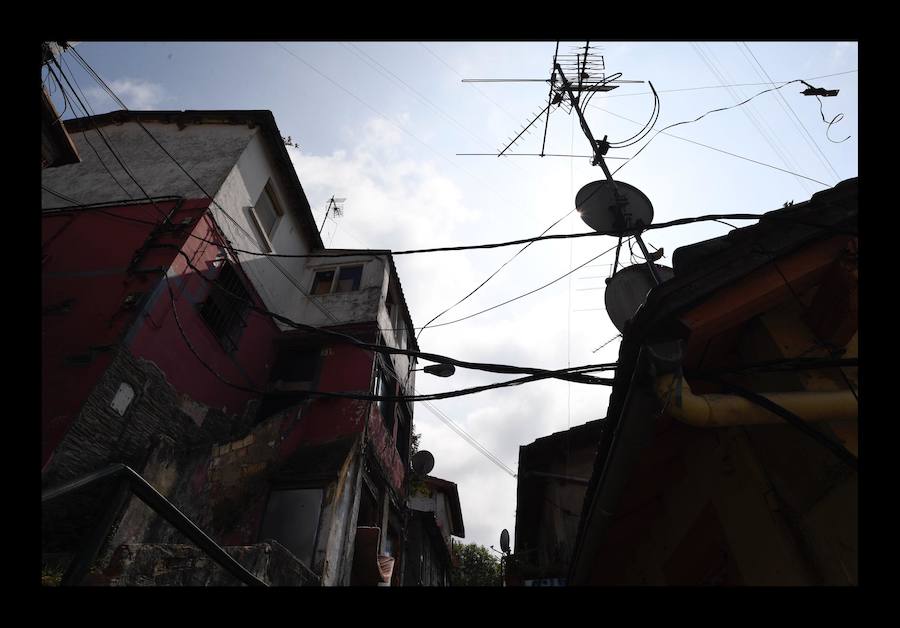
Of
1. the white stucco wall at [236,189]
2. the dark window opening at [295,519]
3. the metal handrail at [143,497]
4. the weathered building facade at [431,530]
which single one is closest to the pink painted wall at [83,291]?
the white stucco wall at [236,189]

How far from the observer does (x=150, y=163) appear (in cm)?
1334

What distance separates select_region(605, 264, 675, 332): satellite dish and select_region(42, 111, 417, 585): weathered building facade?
3.52m

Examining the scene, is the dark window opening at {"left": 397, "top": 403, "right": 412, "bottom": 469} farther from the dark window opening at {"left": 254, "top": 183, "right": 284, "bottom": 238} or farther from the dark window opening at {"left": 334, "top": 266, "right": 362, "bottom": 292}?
the dark window opening at {"left": 254, "top": 183, "right": 284, "bottom": 238}

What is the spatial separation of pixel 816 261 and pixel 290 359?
14081mm

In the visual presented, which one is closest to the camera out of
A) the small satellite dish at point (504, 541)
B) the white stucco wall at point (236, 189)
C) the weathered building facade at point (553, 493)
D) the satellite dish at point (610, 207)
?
the satellite dish at point (610, 207)

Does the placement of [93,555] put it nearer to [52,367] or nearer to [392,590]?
[392,590]

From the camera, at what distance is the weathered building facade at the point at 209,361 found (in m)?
7.91

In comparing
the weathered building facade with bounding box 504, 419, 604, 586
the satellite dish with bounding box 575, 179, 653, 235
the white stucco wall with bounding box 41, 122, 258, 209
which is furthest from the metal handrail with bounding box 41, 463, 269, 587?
the weathered building facade with bounding box 504, 419, 604, 586

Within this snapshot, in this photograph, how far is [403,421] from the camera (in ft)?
59.4

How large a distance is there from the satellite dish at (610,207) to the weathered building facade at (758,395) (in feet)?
5.55

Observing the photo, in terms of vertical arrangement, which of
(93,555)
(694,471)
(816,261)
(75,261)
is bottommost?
(93,555)

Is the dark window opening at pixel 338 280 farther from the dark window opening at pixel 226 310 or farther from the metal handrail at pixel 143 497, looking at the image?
the metal handrail at pixel 143 497
